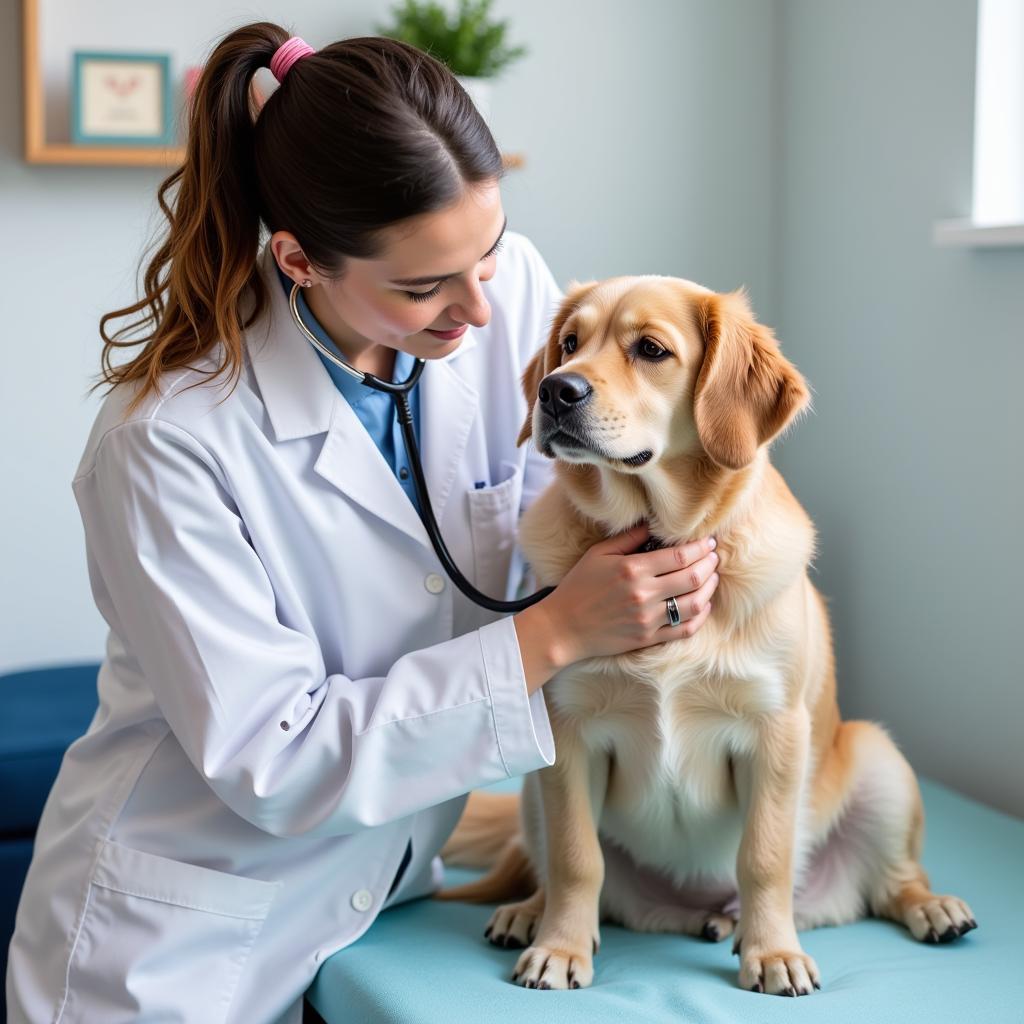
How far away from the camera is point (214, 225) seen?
4.67 feet

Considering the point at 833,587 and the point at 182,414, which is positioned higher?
the point at 182,414

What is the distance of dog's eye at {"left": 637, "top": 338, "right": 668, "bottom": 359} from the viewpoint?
4.77ft

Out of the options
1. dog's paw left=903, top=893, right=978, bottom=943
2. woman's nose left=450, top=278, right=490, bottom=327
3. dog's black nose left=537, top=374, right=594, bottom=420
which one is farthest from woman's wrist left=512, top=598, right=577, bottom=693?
dog's paw left=903, top=893, right=978, bottom=943

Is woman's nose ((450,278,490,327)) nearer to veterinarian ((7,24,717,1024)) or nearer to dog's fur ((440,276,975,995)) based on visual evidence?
veterinarian ((7,24,717,1024))

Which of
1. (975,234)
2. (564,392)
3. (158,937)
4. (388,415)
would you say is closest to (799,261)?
(975,234)

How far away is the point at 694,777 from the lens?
1.49m

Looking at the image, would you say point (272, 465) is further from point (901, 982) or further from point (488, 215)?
point (901, 982)

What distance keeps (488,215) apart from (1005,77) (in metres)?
1.28

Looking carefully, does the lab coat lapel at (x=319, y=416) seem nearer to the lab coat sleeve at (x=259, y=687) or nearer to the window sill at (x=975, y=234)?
the lab coat sleeve at (x=259, y=687)

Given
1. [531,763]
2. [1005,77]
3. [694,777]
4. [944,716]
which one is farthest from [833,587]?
[531,763]

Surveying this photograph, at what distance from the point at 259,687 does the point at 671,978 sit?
0.59m

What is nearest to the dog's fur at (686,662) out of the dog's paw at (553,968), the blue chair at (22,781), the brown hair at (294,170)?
the dog's paw at (553,968)

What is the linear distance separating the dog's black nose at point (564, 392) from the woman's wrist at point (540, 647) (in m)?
0.23

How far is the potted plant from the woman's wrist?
1.53m
